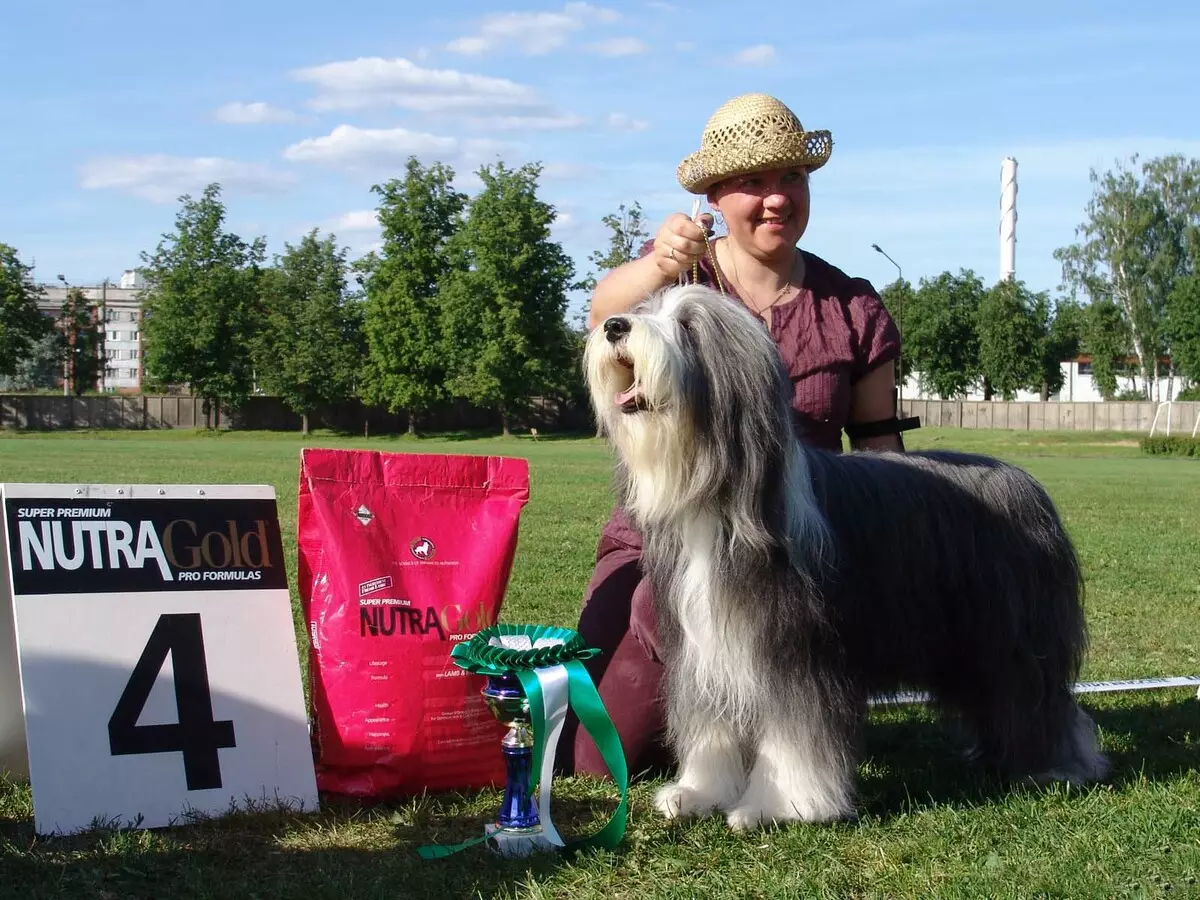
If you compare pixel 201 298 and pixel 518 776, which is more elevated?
pixel 201 298

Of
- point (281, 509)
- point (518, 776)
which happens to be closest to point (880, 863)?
point (518, 776)

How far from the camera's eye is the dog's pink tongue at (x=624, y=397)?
266 centimetres

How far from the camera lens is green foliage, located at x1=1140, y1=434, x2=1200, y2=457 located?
32.2 m

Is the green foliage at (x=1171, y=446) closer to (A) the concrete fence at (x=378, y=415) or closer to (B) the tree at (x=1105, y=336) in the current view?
(A) the concrete fence at (x=378, y=415)

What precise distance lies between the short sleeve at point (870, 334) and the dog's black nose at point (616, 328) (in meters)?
1.20

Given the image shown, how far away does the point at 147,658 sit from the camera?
3043 mm

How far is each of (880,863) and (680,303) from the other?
1334mm

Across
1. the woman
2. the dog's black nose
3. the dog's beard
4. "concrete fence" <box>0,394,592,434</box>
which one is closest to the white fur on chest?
the dog's beard

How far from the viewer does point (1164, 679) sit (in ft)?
16.4

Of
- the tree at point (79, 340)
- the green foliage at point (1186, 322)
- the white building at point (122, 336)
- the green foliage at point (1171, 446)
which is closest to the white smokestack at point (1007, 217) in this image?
the green foliage at point (1186, 322)

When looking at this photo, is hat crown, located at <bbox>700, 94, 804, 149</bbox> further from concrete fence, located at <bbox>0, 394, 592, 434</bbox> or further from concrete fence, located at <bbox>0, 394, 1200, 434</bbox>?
concrete fence, located at <bbox>0, 394, 592, 434</bbox>

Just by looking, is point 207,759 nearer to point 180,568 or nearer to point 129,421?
point 180,568

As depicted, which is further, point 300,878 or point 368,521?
point 368,521

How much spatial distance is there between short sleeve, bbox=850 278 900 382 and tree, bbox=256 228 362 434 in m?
47.0
